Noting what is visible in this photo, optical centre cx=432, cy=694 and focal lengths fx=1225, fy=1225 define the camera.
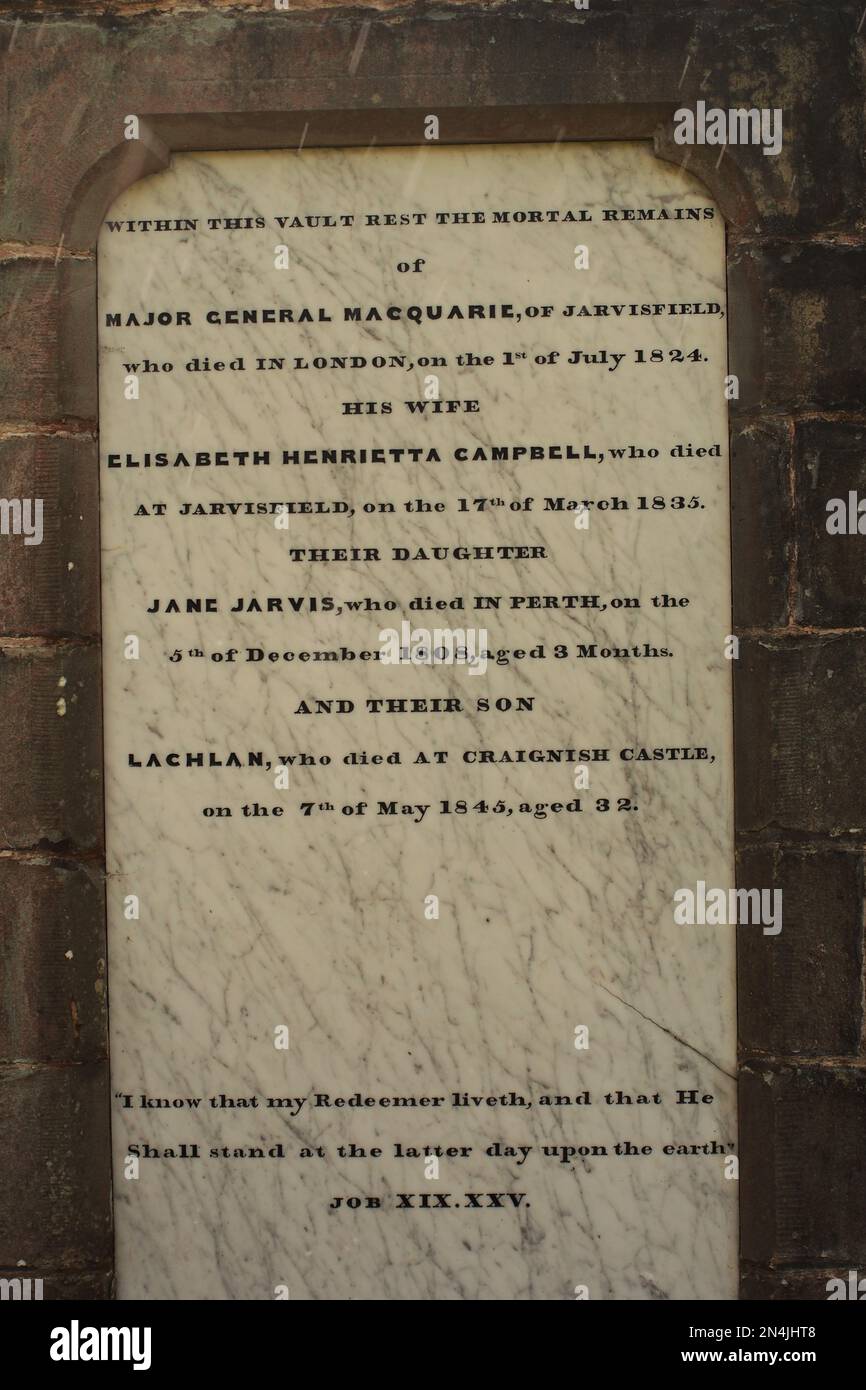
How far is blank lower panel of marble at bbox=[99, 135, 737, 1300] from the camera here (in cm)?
407

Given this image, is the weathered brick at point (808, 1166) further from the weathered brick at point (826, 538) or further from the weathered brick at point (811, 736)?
the weathered brick at point (826, 538)

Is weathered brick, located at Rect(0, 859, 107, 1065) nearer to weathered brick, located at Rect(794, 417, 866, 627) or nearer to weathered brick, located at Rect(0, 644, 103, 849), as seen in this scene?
weathered brick, located at Rect(0, 644, 103, 849)

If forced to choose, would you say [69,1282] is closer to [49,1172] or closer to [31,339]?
[49,1172]

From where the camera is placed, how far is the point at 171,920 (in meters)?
4.10

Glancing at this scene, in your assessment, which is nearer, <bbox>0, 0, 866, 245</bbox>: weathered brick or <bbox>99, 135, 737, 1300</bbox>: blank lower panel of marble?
<bbox>0, 0, 866, 245</bbox>: weathered brick

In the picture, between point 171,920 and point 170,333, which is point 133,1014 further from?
point 170,333

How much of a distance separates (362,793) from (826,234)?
2360 millimetres

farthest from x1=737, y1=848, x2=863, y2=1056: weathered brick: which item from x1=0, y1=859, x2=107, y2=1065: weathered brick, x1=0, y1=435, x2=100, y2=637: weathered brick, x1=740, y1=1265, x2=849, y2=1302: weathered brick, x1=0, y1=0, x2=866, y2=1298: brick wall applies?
x1=0, y1=435, x2=100, y2=637: weathered brick

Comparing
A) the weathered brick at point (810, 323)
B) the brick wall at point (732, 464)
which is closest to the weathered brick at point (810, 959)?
the brick wall at point (732, 464)

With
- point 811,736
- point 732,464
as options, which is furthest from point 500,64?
point 811,736

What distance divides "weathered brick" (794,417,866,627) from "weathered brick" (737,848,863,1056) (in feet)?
2.57

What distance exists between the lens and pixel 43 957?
13.2 feet

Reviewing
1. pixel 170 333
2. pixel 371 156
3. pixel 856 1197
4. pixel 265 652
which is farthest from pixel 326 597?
pixel 856 1197

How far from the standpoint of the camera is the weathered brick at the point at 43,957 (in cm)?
401
